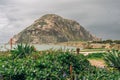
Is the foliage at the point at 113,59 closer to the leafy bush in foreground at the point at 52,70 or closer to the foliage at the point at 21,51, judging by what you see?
the leafy bush in foreground at the point at 52,70

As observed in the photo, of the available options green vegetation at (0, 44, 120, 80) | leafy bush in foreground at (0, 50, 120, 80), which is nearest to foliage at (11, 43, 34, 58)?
green vegetation at (0, 44, 120, 80)

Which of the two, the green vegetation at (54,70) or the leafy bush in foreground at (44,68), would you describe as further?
the leafy bush in foreground at (44,68)

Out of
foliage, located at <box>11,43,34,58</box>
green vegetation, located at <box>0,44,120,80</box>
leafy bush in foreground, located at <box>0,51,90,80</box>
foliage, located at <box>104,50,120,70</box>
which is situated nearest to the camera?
green vegetation, located at <box>0,44,120,80</box>

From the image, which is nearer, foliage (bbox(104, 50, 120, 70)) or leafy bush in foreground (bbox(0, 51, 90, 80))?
leafy bush in foreground (bbox(0, 51, 90, 80))

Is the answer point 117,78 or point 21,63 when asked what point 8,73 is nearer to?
point 21,63

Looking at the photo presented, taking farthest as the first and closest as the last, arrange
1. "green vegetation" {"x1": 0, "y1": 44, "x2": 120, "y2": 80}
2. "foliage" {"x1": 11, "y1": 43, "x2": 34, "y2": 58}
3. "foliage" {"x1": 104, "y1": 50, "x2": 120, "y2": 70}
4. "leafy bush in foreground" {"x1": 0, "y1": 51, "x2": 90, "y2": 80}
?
"foliage" {"x1": 11, "y1": 43, "x2": 34, "y2": 58} → "foliage" {"x1": 104, "y1": 50, "x2": 120, "y2": 70} → "leafy bush in foreground" {"x1": 0, "y1": 51, "x2": 90, "y2": 80} → "green vegetation" {"x1": 0, "y1": 44, "x2": 120, "y2": 80}

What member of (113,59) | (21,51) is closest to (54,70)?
(113,59)

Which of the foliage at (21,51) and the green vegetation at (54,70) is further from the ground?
the foliage at (21,51)

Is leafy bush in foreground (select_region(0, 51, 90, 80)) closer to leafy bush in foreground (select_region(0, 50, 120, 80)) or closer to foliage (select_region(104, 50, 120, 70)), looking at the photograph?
leafy bush in foreground (select_region(0, 50, 120, 80))

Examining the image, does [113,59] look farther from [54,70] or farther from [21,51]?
[21,51]

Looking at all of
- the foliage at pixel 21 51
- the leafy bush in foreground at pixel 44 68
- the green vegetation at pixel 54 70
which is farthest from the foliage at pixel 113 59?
the foliage at pixel 21 51

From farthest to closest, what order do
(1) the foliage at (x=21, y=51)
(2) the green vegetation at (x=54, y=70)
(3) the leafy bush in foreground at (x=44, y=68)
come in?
(1) the foliage at (x=21, y=51)
(3) the leafy bush in foreground at (x=44, y=68)
(2) the green vegetation at (x=54, y=70)

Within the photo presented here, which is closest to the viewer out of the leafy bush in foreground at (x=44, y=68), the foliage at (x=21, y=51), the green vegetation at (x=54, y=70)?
the green vegetation at (x=54, y=70)

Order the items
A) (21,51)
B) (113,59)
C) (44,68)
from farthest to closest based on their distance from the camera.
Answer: (21,51)
(113,59)
(44,68)
